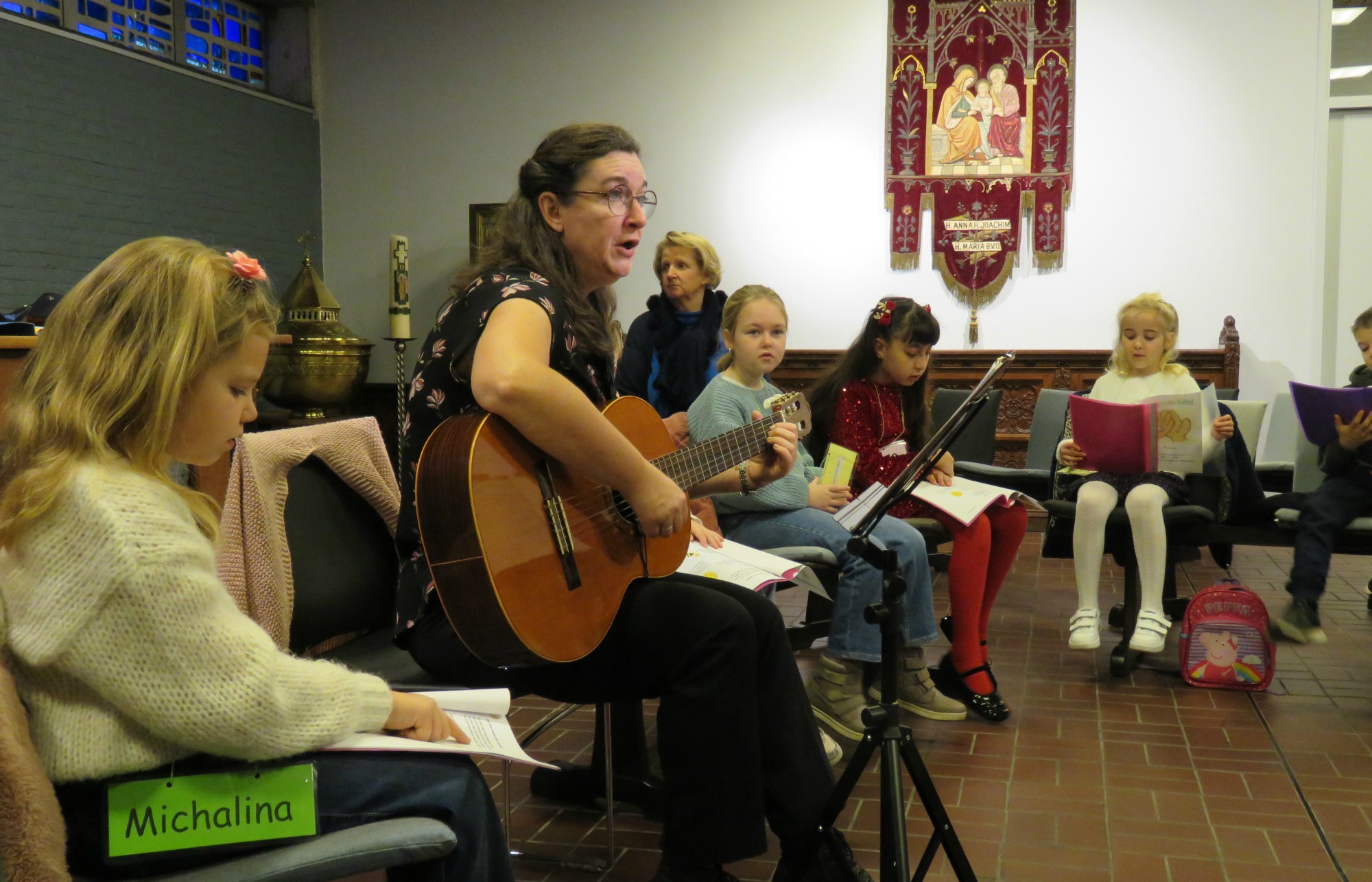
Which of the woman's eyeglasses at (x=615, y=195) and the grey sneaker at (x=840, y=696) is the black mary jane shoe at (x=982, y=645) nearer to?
the grey sneaker at (x=840, y=696)

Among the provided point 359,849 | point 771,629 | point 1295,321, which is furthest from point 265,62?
point 359,849

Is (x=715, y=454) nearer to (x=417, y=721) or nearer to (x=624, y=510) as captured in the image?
(x=624, y=510)

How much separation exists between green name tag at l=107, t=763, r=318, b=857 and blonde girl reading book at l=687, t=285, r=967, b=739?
2.08 m

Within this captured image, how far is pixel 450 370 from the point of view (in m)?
2.04

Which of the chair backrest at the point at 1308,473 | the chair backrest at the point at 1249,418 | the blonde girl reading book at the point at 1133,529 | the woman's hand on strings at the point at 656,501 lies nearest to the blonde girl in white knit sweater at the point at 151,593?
the woman's hand on strings at the point at 656,501

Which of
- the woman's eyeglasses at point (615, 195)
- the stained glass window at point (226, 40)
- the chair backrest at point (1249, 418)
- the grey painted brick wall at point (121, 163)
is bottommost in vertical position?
the chair backrest at point (1249, 418)

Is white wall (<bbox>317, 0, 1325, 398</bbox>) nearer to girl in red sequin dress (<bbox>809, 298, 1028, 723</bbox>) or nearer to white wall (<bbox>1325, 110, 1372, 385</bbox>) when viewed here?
white wall (<bbox>1325, 110, 1372, 385</bbox>)

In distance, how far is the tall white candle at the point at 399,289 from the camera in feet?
26.4

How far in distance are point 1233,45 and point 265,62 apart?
6.91 meters

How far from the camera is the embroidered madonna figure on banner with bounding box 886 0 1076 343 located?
752cm

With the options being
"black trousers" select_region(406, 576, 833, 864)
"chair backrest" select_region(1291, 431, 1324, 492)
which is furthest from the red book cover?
"black trousers" select_region(406, 576, 833, 864)

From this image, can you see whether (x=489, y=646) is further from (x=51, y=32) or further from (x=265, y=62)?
(x=265, y=62)

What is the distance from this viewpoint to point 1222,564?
4.58 meters

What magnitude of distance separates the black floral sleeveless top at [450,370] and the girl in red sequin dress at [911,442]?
5.83 ft
